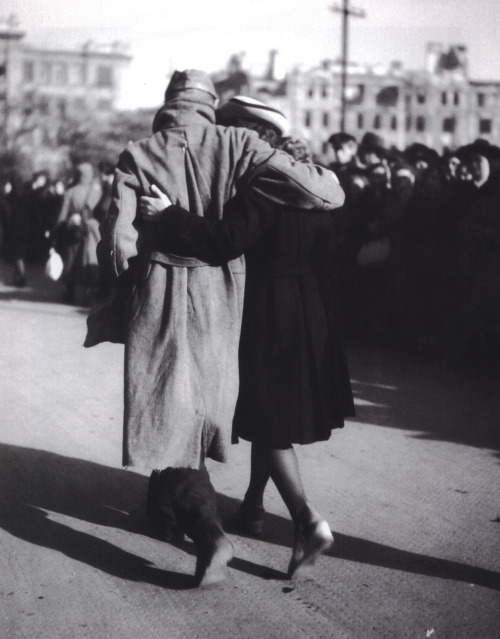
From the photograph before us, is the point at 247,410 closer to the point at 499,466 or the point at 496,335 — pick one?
the point at 499,466

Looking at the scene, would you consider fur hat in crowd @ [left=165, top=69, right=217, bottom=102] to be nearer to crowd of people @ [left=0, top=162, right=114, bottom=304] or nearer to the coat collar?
the coat collar

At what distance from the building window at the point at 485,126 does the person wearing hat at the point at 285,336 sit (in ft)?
320

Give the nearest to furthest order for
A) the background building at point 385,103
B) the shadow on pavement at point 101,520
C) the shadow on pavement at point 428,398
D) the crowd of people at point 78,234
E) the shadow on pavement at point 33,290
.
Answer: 1. the shadow on pavement at point 101,520
2. the shadow on pavement at point 428,398
3. the crowd of people at point 78,234
4. the shadow on pavement at point 33,290
5. the background building at point 385,103

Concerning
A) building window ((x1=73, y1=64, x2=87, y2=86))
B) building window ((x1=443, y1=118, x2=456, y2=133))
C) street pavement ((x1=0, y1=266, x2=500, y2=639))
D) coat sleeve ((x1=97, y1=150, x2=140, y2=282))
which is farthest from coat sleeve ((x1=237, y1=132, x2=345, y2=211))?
building window ((x1=443, y1=118, x2=456, y2=133))

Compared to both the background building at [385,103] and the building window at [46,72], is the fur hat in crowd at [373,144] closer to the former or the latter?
the building window at [46,72]

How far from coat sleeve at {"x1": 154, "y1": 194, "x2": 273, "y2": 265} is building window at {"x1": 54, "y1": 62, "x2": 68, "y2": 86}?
88.4m

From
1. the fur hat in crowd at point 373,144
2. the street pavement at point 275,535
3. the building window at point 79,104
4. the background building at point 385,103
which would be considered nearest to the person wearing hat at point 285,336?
the street pavement at point 275,535

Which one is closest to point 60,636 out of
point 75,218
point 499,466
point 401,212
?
point 499,466

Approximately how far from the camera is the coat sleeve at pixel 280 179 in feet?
12.7

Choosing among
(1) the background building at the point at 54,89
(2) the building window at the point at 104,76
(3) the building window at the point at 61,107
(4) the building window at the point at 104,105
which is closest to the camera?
(1) the background building at the point at 54,89

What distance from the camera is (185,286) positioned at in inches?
155

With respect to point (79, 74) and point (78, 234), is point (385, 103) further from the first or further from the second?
point (78, 234)

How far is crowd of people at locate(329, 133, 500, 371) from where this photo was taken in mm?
8586

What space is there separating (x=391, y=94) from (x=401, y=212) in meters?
104
